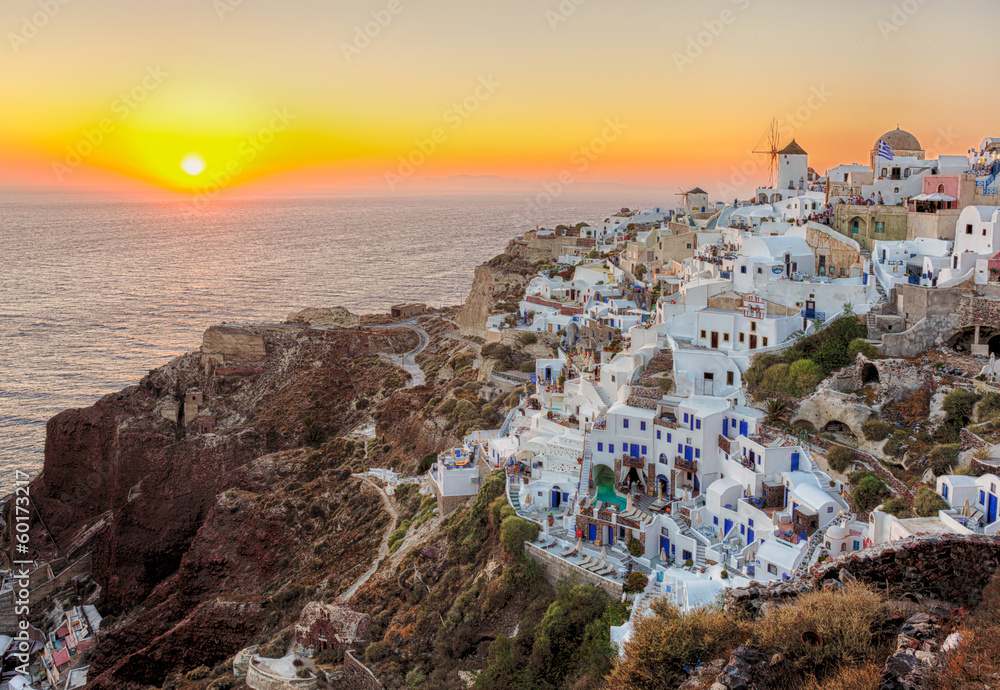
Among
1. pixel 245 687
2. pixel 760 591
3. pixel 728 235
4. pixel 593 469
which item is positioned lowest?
pixel 245 687

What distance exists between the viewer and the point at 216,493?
40094mm

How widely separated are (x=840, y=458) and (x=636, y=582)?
280 inches

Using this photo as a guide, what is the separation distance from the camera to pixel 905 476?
68.9 feet

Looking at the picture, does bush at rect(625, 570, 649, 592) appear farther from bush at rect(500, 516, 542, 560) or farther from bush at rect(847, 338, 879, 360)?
bush at rect(847, 338, 879, 360)

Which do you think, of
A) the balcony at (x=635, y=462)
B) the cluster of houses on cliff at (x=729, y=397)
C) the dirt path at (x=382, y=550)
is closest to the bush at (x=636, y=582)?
the cluster of houses on cliff at (x=729, y=397)

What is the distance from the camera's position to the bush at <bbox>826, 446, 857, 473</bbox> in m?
22.3

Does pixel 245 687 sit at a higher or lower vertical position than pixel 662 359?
lower

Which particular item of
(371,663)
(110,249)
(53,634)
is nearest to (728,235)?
(371,663)

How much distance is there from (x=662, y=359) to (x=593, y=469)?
206 inches

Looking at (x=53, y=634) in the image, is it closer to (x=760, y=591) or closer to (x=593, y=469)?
(x=593, y=469)

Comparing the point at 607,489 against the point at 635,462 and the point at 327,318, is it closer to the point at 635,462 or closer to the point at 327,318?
the point at 635,462

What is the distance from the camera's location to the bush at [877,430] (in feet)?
73.5

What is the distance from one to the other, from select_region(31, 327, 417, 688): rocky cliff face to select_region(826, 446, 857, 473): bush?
16606 mm

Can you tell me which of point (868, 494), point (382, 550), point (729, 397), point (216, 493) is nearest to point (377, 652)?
point (382, 550)
